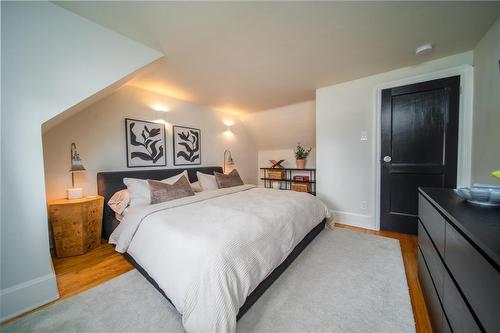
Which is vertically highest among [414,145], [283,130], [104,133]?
[283,130]

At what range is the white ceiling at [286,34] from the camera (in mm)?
1465

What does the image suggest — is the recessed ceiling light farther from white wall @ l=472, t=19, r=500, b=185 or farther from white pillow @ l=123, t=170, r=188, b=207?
white pillow @ l=123, t=170, r=188, b=207

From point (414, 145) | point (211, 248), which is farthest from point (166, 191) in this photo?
point (414, 145)

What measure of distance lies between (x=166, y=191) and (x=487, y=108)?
11.7 feet

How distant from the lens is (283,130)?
4.43 metres

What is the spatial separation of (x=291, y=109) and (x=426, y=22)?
2443 millimetres

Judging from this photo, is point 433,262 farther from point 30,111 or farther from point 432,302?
point 30,111

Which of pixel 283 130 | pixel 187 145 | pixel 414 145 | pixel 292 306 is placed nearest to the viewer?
pixel 292 306

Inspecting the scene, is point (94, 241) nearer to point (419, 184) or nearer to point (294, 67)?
point (294, 67)

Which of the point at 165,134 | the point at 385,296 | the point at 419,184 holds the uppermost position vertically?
the point at 165,134

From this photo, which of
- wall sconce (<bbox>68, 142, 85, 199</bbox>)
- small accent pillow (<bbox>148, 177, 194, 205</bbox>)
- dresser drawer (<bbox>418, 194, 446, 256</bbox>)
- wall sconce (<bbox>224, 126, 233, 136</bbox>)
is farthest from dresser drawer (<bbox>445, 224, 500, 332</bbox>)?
wall sconce (<bbox>224, 126, 233, 136</bbox>)

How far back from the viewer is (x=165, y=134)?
3.27 m

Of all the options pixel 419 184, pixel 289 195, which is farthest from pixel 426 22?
pixel 289 195

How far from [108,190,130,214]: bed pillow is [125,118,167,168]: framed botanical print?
24.1 inches
